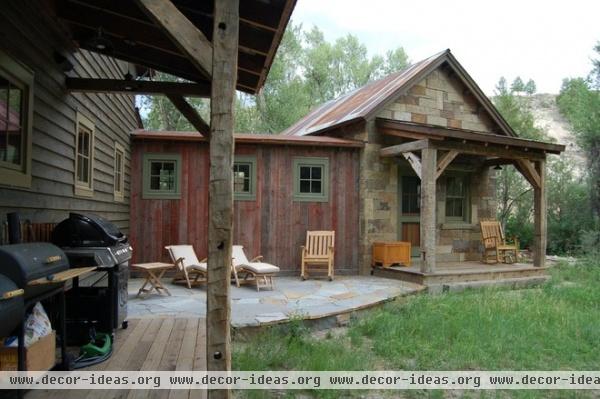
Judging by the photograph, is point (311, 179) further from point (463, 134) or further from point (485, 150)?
point (485, 150)

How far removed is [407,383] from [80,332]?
116 inches

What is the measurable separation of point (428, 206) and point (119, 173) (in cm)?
530

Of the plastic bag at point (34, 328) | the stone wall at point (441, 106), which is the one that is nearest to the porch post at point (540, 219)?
the stone wall at point (441, 106)

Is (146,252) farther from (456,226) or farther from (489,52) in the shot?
(489,52)

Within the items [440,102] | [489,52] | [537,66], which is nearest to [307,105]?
[440,102]

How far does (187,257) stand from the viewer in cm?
750

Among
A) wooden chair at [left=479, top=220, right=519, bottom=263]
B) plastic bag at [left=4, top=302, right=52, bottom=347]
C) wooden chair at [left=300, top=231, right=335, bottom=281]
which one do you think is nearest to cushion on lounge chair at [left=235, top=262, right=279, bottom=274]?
wooden chair at [left=300, top=231, right=335, bottom=281]

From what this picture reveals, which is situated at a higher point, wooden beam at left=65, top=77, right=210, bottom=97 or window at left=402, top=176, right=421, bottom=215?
wooden beam at left=65, top=77, right=210, bottom=97

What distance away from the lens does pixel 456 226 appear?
10328 millimetres

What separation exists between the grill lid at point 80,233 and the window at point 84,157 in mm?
1595

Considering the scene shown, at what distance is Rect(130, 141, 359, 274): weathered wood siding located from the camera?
8.49 meters

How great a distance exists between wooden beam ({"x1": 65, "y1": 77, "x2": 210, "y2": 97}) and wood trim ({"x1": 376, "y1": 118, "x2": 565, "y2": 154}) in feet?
13.9

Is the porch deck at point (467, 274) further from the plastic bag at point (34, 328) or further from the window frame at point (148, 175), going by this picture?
the plastic bag at point (34, 328)

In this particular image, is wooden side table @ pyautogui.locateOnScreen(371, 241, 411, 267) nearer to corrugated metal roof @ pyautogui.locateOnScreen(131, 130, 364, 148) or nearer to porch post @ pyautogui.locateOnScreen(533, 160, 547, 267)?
corrugated metal roof @ pyautogui.locateOnScreen(131, 130, 364, 148)
